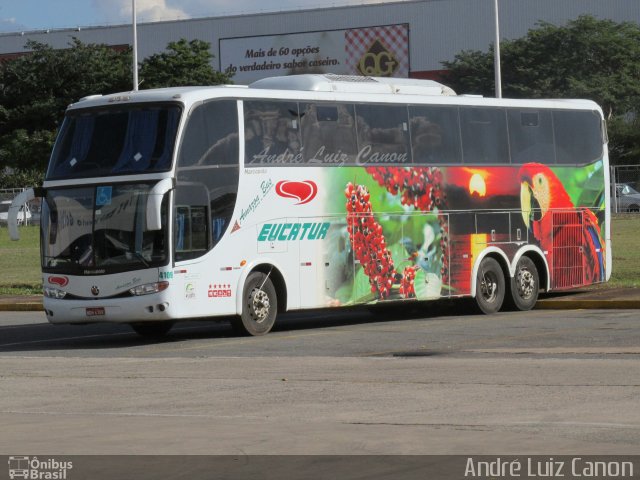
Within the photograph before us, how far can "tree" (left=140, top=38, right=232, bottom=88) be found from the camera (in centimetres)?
6472

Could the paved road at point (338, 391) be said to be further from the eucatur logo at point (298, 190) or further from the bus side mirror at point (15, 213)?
the eucatur logo at point (298, 190)

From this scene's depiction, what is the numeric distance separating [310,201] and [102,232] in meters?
3.41

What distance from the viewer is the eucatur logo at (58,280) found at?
19.8 meters

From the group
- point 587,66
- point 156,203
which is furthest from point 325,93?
point 587,66

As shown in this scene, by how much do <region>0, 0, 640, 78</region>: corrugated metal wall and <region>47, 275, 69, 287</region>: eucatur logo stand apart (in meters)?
72.7

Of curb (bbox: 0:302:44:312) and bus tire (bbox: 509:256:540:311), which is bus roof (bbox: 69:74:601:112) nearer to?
bus tire (bbox: 509:256:540:311)

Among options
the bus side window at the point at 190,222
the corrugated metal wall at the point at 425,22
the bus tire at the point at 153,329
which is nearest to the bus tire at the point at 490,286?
the bus tire at the point at 153,329

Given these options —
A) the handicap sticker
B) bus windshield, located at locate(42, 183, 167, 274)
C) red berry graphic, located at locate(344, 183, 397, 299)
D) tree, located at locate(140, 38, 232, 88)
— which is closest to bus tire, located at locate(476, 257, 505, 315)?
red berry graphic, located at locate(344, 183, 397, 299)

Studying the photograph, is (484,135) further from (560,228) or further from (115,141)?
(115,141)

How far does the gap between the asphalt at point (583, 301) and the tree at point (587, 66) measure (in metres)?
51.8

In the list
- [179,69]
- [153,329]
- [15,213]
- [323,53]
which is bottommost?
[153,329]

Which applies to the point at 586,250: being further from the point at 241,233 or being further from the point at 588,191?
the point at 241,233

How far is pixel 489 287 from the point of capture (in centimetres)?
2386

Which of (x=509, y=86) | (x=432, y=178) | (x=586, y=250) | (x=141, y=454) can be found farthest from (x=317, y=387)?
(x=509, y=86)
